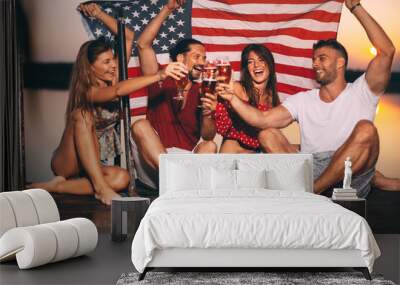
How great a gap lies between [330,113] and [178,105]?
1749 millimetres

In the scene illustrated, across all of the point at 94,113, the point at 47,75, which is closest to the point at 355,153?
the point at 94,113

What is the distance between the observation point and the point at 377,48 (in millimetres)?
8516

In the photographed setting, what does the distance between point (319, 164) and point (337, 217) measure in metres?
3.04

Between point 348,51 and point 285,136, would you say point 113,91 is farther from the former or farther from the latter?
point 348,51

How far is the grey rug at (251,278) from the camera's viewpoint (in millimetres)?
5418

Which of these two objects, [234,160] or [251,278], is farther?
[234,160]

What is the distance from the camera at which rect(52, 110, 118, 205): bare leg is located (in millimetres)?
8688

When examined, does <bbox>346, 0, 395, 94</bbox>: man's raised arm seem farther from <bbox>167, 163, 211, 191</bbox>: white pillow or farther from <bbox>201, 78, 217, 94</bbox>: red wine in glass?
<bbox>167, 163, 211, 191</bbox>: white pillow

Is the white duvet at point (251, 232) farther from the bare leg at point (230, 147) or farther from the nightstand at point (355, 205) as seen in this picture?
the bare leg at point (230, 147)

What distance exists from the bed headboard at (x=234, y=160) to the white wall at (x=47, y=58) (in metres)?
1.56

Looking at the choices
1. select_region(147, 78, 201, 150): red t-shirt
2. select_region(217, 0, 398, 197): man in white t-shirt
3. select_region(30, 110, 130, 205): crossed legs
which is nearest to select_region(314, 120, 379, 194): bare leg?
select_region(217, 0, 398, 197): man in white t-shirt

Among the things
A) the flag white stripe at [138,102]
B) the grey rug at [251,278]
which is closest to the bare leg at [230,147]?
the flag white stripe at [138,102]

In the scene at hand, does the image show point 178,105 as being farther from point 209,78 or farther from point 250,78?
point 250,78

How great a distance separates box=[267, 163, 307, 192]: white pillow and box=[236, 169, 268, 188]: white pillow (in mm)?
99
